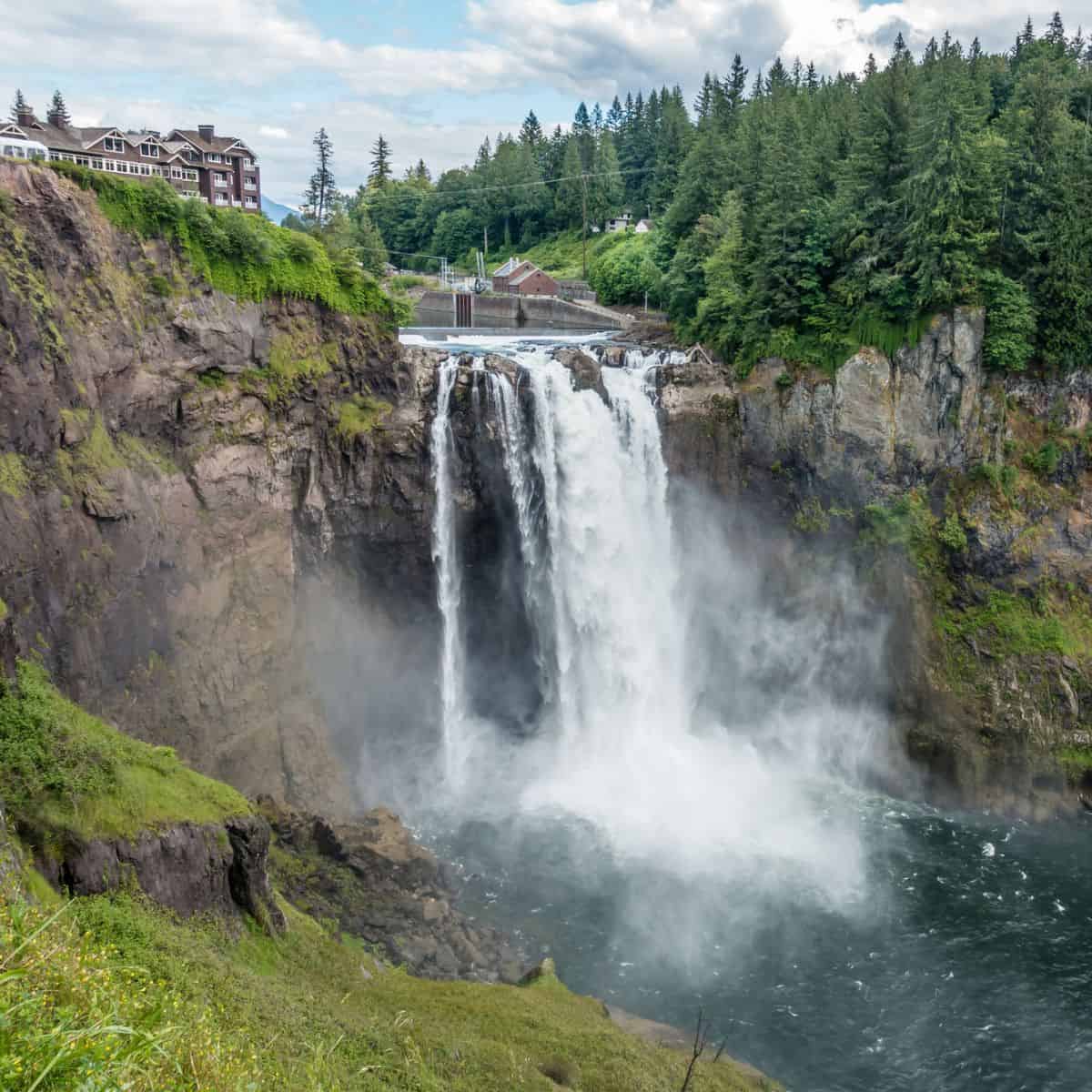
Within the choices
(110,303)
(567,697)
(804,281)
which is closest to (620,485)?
(567,697)

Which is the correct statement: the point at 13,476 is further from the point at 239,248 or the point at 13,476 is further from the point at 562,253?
the point at 562,253

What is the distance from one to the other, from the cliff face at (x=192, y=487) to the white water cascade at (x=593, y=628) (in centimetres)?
295

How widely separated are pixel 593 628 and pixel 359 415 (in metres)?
11.8

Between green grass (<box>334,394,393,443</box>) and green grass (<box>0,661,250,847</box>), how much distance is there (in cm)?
1509

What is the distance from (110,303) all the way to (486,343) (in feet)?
64.6

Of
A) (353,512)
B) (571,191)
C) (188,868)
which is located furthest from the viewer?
(571,191)

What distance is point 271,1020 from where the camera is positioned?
14828 mm

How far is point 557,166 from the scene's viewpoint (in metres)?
90.3

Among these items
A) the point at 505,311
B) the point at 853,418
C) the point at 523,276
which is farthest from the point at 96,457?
the point at 523,276

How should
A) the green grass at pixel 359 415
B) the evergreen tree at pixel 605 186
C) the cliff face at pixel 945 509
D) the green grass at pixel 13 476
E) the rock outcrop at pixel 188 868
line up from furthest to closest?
the evergreen tree at pixel 605 186 → the cliff face at pixel 945 509 → the green grass at pixel 359 415 → the green grass at pixel 13 476 → the rock outcrop at pixel 188 868

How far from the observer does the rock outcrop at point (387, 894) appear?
2491 cm

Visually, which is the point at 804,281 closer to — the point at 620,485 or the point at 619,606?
the point at 620,485

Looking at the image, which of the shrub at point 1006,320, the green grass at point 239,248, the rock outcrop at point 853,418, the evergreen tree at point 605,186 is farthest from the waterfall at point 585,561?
the evergreen tree at point 605,186

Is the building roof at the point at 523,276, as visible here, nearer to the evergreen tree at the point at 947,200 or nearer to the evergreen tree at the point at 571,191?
the evergreen tree at the point at 571,191
